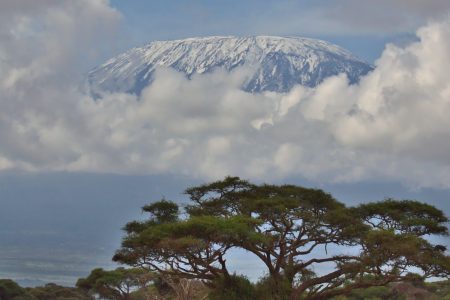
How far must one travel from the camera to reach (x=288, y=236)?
126 ft

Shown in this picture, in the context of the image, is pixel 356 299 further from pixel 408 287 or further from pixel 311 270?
pixel 311 270

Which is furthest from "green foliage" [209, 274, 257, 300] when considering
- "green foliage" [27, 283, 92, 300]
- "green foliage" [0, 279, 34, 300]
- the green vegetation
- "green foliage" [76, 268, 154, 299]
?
"green foliage" [0, 279, 34, 300]

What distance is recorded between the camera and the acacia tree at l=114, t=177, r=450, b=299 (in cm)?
3388

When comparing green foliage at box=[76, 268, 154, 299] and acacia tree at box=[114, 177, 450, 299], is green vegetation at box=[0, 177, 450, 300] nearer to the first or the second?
acacia tree at box=[114, 177, 450, 299]

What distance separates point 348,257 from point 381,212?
8.14 ft

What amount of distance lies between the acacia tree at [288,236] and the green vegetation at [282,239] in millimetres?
44

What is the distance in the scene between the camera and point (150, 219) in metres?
40.2

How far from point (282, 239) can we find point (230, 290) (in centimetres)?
322

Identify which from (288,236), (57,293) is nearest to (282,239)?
(288,236)

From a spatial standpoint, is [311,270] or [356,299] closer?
[311,270]

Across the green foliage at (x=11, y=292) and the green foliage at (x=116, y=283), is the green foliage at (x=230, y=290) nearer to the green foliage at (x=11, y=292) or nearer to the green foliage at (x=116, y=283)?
the green foliage at (x=116, y=283)

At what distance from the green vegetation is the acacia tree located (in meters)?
0.04

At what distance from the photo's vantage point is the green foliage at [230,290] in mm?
37281

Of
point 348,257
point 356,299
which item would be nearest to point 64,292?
point 356,299
